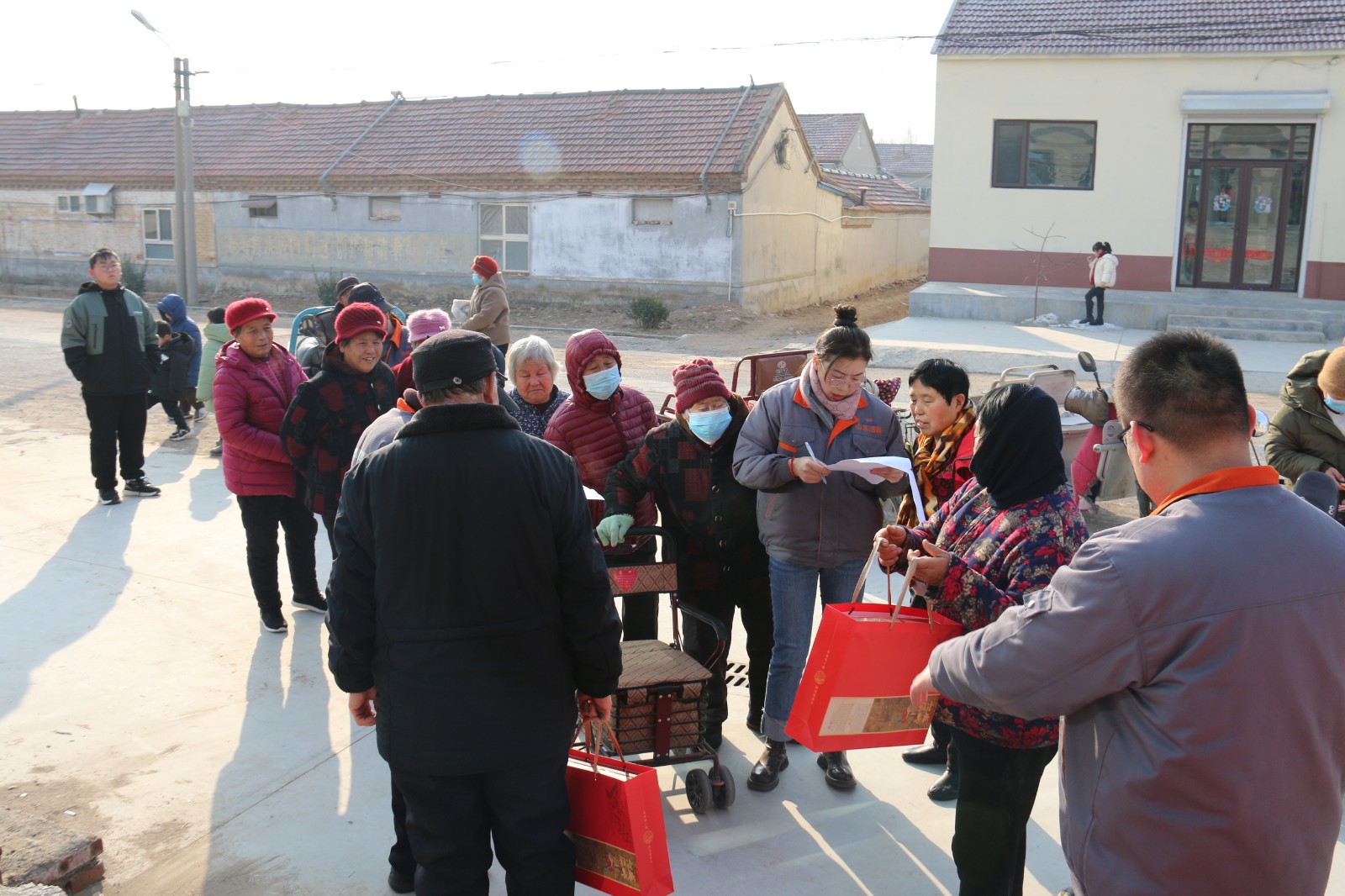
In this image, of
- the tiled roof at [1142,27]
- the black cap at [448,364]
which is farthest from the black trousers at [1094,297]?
the black cap at [448,364]

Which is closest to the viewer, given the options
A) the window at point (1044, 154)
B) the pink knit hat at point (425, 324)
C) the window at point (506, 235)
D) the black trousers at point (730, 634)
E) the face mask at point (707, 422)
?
the face mask at point (707, 422)

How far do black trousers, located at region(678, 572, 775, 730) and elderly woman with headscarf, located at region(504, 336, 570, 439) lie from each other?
4.01 ft

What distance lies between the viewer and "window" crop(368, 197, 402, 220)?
86.3ft

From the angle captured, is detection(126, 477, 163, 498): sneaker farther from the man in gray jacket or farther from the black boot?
the man in gray jacket

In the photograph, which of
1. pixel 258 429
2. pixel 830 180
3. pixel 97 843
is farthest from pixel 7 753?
pixel 830 180

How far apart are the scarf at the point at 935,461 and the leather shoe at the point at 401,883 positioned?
2179 millimetres

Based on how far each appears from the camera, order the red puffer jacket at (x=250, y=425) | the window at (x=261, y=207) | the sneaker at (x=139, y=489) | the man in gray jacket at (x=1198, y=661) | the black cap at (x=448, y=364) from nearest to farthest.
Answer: the man in gray jacket at (x=1198, y=661)
the black cap at (x=448, y=364)
the red puffer jacket at (x=250, y=425)
the sneaker at (x=139, y=489)
the window at (x=261, y=207)

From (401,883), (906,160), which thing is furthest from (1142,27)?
(906,160)

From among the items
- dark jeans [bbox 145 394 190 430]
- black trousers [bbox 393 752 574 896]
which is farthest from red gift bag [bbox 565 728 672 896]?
dark jeans [bbox 145 394 190 430]

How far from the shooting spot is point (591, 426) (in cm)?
490

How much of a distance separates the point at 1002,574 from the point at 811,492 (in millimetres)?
1400

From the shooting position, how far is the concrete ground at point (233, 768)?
3.71m

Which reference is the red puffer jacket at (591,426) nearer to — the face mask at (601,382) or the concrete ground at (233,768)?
the face mask at (601,382)

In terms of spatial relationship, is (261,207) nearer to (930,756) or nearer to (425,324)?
(425,324)
